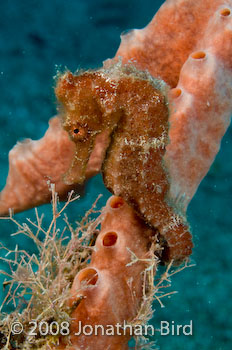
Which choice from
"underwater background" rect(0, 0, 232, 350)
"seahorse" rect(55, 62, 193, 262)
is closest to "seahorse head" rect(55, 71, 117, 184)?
"seahorse" rect(55, 62, 193, 262)

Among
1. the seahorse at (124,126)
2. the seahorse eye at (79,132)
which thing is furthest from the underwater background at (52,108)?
the seahorse eye at (79,132)

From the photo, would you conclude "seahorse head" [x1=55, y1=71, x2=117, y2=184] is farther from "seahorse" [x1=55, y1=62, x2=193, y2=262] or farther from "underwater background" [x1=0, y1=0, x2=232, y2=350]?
"underwater background" [x1=0, y1=0, x2=232, y2=350]

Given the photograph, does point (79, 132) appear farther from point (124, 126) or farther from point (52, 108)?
point (52, 108)

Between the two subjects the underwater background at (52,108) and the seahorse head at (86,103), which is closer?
the seahorse head at (86,103)

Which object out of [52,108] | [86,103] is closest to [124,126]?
[86,103]

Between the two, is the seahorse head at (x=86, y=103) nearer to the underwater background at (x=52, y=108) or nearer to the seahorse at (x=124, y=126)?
the seahorse at (x=124, y=126)

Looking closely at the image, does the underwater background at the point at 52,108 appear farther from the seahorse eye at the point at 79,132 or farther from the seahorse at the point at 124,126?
the seahorse eye at the point at 79,132

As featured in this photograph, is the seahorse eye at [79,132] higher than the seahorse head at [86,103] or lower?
lower
